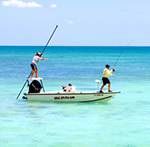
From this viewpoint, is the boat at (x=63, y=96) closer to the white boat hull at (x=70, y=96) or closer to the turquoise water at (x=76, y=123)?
the white boat hull at (x=70, y=96)

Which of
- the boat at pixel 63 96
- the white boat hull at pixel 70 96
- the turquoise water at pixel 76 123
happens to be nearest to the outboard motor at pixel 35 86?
the boat at pixel 63 96

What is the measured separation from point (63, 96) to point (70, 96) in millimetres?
311

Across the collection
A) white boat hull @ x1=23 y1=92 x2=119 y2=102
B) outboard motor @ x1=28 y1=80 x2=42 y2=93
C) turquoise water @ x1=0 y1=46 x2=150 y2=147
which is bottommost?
turquoise water @ x1=0 y1=46 x2=150 y2=147

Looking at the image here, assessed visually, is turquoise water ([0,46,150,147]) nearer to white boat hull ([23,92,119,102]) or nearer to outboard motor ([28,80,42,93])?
white boat hull ([23,92,119,102])

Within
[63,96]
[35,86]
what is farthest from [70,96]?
[35,86]

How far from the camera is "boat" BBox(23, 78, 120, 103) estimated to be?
24.3 metres

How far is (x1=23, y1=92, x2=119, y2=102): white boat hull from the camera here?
24.3 m

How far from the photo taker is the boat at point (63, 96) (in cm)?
2428

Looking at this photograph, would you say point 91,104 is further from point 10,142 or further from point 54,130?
point 10,142

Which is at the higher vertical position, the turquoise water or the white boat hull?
the white boat hull

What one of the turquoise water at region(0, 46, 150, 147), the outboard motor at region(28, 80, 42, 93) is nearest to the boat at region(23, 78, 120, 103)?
the outboard motor at region(28, 80, 42, 93)

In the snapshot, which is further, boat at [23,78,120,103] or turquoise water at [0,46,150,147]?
boat at [23,78,120,103]

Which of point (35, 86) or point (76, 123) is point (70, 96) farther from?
point (76, 123)

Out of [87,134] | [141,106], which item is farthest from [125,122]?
[141,106]
